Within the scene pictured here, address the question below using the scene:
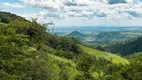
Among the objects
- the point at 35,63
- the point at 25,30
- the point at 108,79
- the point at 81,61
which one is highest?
the point at 25,30

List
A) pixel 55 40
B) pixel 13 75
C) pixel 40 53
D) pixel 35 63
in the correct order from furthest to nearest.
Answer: pixel 55 40, pixel 40 53, pixel 35 63, pixel 13 75

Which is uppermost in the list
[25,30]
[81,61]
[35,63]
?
[25,30]

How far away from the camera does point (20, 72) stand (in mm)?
32500

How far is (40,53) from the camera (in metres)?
50.0

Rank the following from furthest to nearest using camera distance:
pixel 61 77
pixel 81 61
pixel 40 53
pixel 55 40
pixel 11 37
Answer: pixel 55 40, pixel 81 61, pixel 61 77, pixel 40 53, pixel 11 37

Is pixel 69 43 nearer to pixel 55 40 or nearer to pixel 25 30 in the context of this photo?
pixel 55 40

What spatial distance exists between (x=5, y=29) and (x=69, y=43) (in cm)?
13598

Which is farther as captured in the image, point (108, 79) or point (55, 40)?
point (55, 40)

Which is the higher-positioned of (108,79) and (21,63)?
(21,63)

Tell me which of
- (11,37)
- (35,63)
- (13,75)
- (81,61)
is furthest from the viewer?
(81,61)

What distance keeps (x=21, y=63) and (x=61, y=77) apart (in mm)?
38134

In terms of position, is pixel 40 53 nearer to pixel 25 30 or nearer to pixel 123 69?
pixel 25 30

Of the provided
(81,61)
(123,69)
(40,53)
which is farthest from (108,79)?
(40,53)

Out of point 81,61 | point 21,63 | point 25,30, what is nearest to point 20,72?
point 21,63
